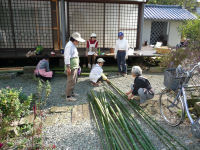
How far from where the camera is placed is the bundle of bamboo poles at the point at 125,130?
3.21 m

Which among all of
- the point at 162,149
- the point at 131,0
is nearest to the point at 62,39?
the point at 131,0

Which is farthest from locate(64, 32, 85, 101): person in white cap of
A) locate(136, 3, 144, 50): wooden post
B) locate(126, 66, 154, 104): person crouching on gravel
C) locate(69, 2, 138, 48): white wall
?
locate(136, 3, 144, 50): wooden post

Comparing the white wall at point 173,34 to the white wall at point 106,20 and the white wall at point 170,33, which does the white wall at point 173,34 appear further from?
the white wall at point 106,20

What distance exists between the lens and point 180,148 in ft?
10.6

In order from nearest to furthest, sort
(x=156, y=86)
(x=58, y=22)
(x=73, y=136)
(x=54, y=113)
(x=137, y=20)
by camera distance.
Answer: (x=73, y=136) → (x=54, y=113) → (x=156, y=86) → (x=58, y=22) → (x=137, y=20)

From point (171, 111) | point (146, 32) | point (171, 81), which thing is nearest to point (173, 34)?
point (146, 32)

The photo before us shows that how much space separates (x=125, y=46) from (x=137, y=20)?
256 cm

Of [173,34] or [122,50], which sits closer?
[122,50]

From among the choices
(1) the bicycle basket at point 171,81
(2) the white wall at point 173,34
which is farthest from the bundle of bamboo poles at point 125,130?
(2) the white wall at point 173,34

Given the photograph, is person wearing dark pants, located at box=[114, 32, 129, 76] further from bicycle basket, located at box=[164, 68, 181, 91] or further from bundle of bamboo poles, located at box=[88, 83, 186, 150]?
bicycle basket, located at box=[164, 68, 181, 91]

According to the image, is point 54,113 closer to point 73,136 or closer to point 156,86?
point 73,136

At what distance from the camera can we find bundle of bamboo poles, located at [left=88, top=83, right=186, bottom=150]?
10.5ft

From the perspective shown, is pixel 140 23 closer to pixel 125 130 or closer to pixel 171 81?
pixel 171 81

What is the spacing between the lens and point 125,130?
141 inches
